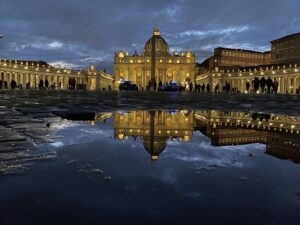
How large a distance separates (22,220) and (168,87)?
163ft

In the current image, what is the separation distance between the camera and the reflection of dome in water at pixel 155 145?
3.42m

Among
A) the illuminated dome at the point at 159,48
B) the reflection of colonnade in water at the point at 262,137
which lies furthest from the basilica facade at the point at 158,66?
the reflection of colonnade in water at the point at 262,137

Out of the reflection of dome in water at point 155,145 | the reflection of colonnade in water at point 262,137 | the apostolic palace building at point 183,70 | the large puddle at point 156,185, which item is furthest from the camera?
the apostolic palace building at point 183,70

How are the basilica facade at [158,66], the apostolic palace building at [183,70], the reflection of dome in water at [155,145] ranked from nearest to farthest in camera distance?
the reflection of dome in water at [155,145] < the apostolic palace building at [183,70] < the basilica facade at [158,66]

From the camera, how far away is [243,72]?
96.6 meters

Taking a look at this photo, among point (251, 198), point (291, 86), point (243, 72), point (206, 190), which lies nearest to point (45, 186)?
point (206, 190)

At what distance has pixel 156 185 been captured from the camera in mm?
2303

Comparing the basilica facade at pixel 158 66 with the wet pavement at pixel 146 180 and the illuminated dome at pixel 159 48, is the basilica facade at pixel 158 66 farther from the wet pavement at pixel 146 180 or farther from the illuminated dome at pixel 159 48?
the wet pavement at pixel 146 180

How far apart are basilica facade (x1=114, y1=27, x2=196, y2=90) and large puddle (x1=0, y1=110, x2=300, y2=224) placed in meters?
129

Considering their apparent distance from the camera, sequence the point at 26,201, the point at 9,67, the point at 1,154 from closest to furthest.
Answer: the point at 26,201
the point at 1,154
the point at 9,67

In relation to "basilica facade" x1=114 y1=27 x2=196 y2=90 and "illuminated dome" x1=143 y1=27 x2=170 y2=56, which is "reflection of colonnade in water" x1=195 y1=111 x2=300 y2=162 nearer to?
"basilica facade" x1=114 y1=27 x2=196 y2=90

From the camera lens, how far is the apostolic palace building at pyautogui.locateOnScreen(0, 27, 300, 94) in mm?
77688

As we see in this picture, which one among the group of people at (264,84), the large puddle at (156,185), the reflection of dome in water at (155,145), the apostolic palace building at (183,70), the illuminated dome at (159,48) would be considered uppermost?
the illuminated dome at (159,48)

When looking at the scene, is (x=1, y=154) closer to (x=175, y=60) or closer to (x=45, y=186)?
(x=45, y=186)
